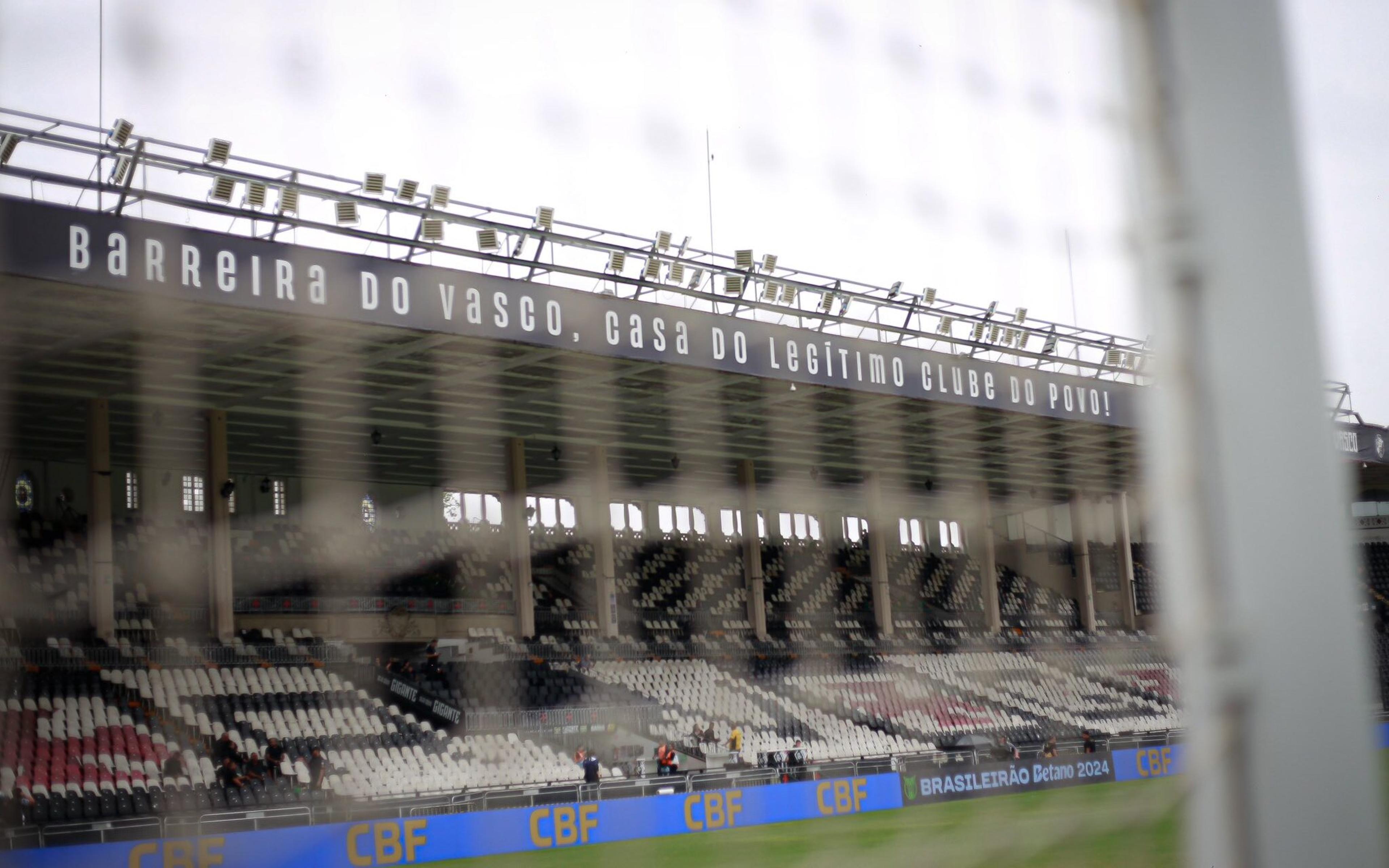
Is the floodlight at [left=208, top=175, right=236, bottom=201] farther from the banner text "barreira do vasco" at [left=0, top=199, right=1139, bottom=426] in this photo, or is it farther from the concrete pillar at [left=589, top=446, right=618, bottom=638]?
the concrete pillar at [left=589, top=446, right=618, bottom=638]

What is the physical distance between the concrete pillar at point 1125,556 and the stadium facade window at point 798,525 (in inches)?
597

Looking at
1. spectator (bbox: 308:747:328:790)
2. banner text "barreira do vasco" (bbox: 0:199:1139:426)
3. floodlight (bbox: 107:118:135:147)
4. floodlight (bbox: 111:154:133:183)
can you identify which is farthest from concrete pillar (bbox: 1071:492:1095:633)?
floodlight (bbox: 107:118:135:147)

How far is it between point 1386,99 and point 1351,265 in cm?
34

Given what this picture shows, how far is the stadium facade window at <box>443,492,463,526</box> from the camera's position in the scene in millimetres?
21578

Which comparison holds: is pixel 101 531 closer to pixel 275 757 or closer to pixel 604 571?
pixel 275 757

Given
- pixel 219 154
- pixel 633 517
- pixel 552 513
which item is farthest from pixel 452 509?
pixel 219 154

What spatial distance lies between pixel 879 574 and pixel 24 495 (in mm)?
12784

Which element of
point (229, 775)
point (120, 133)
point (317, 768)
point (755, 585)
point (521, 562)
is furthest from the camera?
point (755, 585)

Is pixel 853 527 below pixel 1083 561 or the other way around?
below

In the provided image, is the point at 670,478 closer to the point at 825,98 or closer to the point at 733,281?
the point at 733,281

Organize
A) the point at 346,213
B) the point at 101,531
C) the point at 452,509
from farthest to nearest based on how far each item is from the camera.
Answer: the point at 452,509 < the point at 101,531 < the point at 346,213

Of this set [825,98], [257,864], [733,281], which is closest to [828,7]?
[825,98]

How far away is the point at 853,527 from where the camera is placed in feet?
24.2

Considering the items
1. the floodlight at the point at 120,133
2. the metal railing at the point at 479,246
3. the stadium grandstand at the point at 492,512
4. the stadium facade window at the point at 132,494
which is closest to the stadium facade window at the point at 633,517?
the stadium grandstand at the point at 492,512
